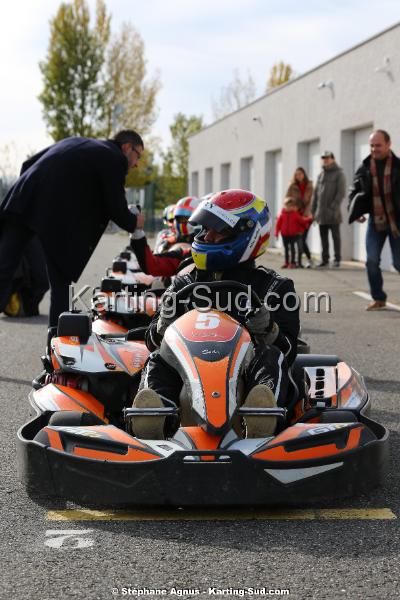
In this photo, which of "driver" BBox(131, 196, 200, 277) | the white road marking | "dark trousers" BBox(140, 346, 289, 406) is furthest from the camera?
"driver" BBox(131, 196, 200, 277)

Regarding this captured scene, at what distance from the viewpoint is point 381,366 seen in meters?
8.11

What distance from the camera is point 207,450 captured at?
4.03 metres

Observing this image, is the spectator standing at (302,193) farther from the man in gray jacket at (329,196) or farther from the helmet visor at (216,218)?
the helmet visor at (216,218)

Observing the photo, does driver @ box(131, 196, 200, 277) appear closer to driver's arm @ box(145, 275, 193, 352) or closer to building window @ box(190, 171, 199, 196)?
driver's arm @ box(145, 275, 193, 352)

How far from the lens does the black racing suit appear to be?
464cm

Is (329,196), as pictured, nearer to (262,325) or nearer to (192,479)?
(262,325)

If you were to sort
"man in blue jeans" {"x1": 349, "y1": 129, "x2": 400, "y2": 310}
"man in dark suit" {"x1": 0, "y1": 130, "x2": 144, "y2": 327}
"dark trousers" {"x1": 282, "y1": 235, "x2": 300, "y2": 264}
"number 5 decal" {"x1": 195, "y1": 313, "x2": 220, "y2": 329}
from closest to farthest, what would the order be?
"number 5 decal" {"x1": 195, "y1": 313, "x2": 220, "y2": 329} → "man in dark suit" {"x1": 0, "y1": 130, "x2": 144, "y2": 327} → "man in blue jeans" {"x1": 349, "y1": 129, "x2": 400, "y2": 310} → "dark trousers" {"x1": 282, "y1": 235, "x2": 300, "y2": 264}

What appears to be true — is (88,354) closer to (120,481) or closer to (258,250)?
(258,250)

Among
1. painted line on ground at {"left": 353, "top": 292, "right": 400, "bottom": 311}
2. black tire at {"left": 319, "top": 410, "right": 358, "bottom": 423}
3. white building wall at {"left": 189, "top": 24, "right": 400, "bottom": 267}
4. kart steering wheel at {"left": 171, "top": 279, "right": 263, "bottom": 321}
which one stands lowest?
painted line on ground at {"left": 353, "top": 292, "right": 400, "bottom": 311}

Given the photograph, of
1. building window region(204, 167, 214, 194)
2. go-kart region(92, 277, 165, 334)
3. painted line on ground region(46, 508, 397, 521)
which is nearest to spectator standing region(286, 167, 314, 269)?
go-kart region(92, 277, 165, 334)

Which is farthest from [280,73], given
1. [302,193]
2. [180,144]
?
[302,193]

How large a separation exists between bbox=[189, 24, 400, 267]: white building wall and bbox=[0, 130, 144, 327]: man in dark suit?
1259 cm

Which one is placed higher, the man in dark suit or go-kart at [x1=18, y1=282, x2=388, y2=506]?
the man in dark suit

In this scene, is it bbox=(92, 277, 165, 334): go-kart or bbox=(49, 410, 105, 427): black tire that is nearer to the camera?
bbox=(49, 410, 105, 427): black tire
